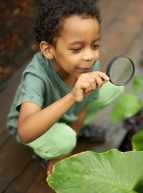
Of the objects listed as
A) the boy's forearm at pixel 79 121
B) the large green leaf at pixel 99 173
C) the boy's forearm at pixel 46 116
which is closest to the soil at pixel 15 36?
the boy's forearm at pixel 79 121

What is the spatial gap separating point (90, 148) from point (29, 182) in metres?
0.40

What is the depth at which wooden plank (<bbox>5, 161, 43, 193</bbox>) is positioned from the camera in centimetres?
137

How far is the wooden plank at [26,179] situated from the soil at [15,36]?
2.77 ft

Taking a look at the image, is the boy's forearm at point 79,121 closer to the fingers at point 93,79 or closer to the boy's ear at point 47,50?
the boy's ear at point 47,50

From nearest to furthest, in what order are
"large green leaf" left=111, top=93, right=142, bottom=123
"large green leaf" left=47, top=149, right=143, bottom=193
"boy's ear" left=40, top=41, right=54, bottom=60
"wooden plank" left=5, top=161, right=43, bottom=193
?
1. "large green leaf" left=47, top=149, right=143, bottom=193
2. "boy's ear" left=40, top=41, right=54, bottom=60
3. "wooden plank" left=5, top=161, right=43, bottom=193
4. "large green leaf" left=111, top=93, right=142, bottom=123

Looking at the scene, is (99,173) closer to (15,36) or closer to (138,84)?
(138,84)

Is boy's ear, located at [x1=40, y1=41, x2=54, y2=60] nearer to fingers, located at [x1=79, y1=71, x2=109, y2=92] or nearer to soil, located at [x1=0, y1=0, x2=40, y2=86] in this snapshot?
fingers, located at [x1=79, y1=71, x2=109, y2=92]

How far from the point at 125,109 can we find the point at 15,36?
1.44 meters

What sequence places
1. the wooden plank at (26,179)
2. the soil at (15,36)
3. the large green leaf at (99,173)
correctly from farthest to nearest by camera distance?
the soil at (15,36) → the wooden plank at (26,179) → the large green leaf at (99,173)

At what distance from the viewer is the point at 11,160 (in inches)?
58.8

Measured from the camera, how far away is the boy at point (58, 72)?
1.01 metres

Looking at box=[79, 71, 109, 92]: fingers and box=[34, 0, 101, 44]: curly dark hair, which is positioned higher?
box=[34, 0, 101, 44]: curly dark hair

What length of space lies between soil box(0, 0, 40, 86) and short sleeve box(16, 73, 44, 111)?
1.01m

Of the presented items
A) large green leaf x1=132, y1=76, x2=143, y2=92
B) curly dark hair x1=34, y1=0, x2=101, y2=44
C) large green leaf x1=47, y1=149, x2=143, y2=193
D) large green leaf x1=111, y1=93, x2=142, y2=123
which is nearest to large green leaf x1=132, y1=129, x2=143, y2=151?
large green leaf x1=111, y1=93, x2=142, y2=123
